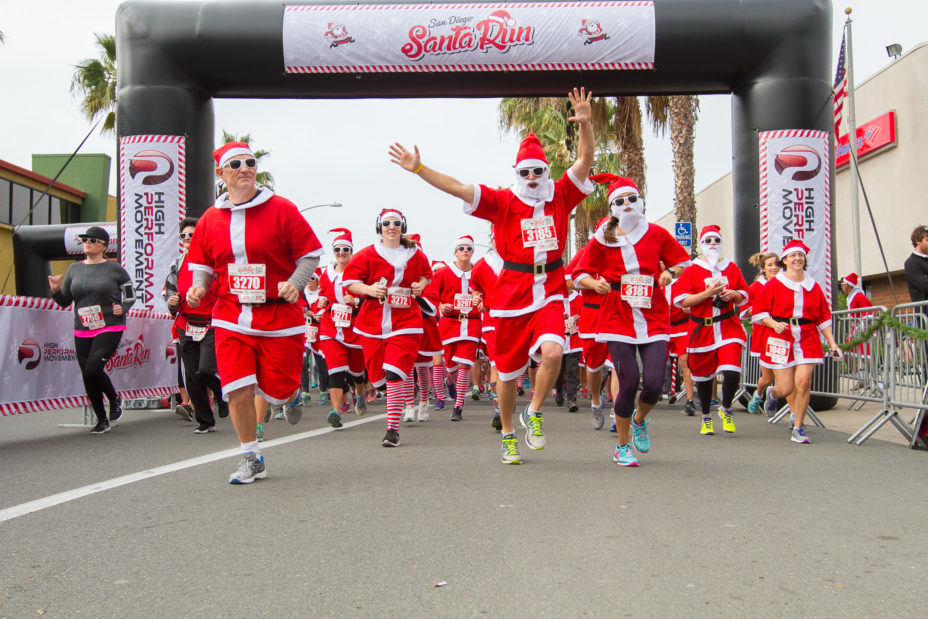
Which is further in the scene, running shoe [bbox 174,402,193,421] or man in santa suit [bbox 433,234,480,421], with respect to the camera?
man in santa suit [bbox 433,234,480,421]

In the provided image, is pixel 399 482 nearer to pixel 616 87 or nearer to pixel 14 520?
pixel 14 520

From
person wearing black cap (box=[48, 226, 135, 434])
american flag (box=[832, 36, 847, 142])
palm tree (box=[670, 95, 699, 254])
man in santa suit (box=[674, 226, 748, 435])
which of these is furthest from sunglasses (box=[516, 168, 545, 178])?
palm tree (box=[670, 95, 699, 254])

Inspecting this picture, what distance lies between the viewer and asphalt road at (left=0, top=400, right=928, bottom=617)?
330 cm

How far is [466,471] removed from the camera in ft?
21.0

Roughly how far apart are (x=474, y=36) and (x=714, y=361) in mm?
Answer: 5782

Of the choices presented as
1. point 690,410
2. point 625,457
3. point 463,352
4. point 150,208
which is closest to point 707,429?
point 625,457

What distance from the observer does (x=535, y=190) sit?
22.5ft

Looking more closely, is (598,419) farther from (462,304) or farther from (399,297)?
(462,304)

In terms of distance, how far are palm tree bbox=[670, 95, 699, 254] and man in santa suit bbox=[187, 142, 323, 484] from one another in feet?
54.5

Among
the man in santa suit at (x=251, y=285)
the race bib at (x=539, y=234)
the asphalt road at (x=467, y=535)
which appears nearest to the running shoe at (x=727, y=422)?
the asphalt road at (x=467, y=535)

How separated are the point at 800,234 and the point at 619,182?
19.5 ft

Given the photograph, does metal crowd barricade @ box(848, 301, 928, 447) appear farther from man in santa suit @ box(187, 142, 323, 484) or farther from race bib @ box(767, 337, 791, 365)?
man in santa suit @ box(187, 142, 323, 484)

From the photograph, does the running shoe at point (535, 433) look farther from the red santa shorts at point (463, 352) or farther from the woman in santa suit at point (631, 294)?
the red santa shorts at point (463, 352)

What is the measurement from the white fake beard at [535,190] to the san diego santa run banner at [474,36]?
6.42m
